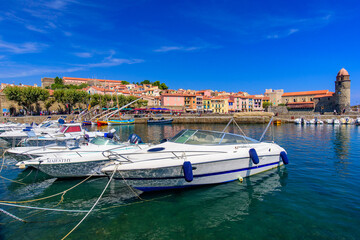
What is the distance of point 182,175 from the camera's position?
7965 mm

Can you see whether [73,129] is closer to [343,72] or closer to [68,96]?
[68,96]

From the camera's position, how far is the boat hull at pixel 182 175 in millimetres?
7742

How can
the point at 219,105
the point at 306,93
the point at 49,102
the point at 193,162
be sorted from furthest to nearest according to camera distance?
the point at 306,93 → the point at 219,105 → the point at 49,102 → the point at 193,162

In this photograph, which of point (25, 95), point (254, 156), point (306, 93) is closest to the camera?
point (254, 156)

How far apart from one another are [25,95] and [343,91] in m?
108

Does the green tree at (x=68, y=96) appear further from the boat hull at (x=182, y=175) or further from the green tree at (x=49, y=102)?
the boat hull at (x=182, y=175)

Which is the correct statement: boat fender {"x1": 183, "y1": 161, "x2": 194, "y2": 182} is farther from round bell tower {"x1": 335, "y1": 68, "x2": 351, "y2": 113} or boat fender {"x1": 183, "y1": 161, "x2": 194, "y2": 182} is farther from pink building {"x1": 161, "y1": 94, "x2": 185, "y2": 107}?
round bell tower {"x1": 335, "y1": 68, "x2": 351, "y2": 113}

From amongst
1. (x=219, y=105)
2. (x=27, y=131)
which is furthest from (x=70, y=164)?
(x=219, y=105)

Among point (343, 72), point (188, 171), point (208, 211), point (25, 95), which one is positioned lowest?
point (208, 211)

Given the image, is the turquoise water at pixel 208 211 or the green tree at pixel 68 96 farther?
the green tree at pixel 68 96

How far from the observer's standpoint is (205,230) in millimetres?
5992

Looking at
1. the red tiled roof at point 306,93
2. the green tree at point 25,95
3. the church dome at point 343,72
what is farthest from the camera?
the red tiled roof at point 306,93

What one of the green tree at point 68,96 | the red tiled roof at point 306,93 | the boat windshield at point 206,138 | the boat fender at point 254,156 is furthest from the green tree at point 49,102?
the red tiled roof at point 306,93

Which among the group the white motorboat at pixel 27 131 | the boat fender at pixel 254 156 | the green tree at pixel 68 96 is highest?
the green tree at pixel 68 96
